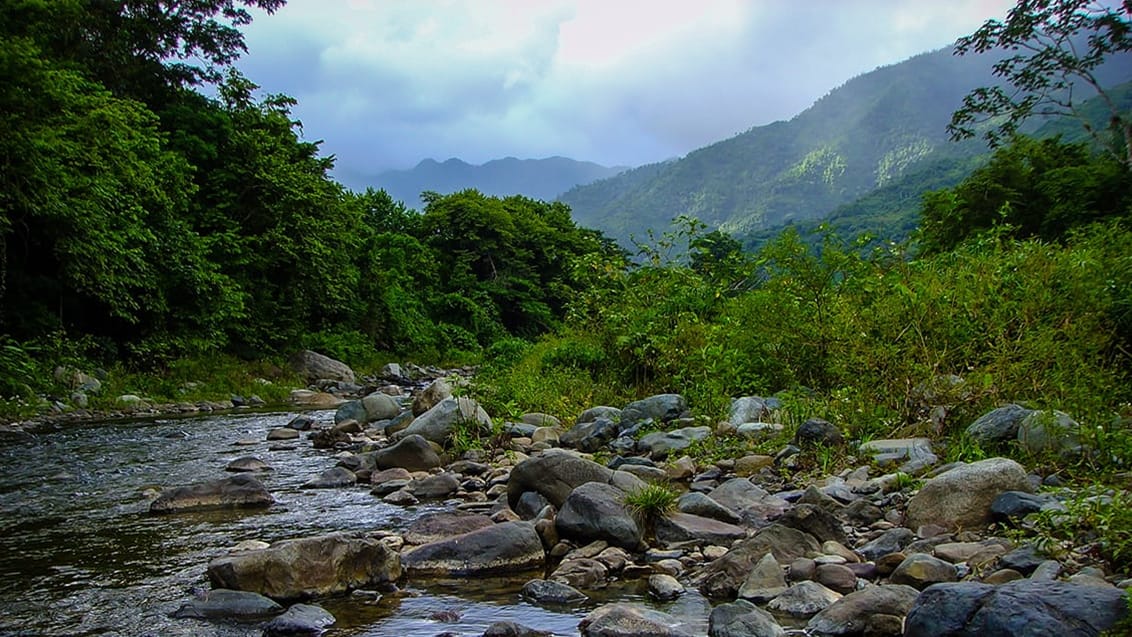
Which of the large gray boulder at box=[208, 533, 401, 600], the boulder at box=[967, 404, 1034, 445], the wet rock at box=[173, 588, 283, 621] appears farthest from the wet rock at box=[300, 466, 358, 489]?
the boulder at box=[967, 404, 1034, 445]

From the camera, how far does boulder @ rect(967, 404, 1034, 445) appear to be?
6.55 meters

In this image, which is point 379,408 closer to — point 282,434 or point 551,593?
point 282,434

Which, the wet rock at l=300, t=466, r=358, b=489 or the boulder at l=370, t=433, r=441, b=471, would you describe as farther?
the boulder at l=370, t=433, r=441, b=471

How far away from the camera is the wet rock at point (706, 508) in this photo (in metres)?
6.01

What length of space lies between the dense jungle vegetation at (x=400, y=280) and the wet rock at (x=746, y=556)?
2.61 meters

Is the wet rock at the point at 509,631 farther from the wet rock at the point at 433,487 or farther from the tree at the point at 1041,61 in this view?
the tree at the point at 1041,61

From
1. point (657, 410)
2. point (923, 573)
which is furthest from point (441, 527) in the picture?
point (657, 410)

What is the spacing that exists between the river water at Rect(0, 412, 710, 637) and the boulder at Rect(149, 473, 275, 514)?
8.5 inches

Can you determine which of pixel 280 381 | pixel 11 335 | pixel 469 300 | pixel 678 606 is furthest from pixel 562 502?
pixel 469 300

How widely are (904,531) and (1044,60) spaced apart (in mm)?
24525

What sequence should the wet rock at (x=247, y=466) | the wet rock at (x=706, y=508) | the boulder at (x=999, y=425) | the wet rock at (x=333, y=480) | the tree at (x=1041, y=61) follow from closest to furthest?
the wet rock at (x=706, y=508), the boulder at (x=999, y=425), the wet rock at (x=333, y=480), the wet rock at (x=247, y=466), the tree at (x=1041, y=61)

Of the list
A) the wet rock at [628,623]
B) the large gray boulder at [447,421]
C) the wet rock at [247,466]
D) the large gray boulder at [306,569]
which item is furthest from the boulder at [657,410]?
the wet rock at [628,623]

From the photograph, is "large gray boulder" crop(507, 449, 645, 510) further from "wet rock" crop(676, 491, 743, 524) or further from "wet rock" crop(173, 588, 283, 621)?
"wet rock" crop(173, 588, 283, 621)

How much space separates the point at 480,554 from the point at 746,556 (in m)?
A: 1.77
